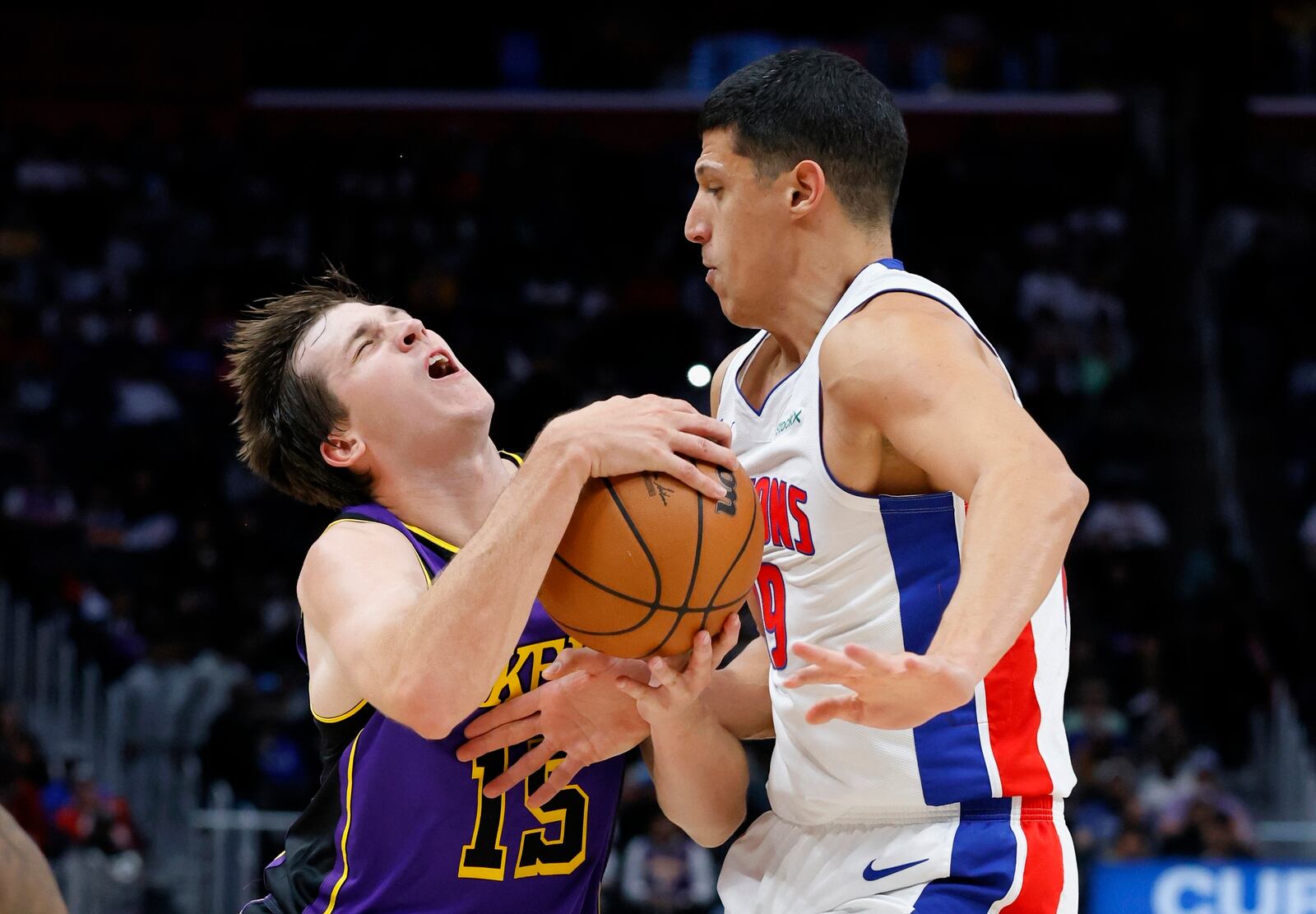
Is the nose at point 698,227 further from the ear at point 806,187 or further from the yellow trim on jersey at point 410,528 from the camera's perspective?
the yellow trim on jersey at point 410,528

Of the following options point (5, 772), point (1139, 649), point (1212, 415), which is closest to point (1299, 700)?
point (1139, 649)

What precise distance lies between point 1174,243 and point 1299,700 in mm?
6355

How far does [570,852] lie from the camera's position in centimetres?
320

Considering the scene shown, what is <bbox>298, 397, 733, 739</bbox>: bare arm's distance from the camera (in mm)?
2600

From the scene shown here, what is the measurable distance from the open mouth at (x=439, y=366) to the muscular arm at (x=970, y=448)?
Answer: 37.2 inches

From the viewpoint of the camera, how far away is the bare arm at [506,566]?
2.60 meters

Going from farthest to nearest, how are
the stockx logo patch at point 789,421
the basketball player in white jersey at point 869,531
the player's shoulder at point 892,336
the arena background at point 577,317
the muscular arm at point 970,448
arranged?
the arena background at point 577,317, the stockx logo patch at point 789,421, the player's shoulder at point 892,336, the basketball player in white jersey at point 869,531, the muscular arm at point 970,448

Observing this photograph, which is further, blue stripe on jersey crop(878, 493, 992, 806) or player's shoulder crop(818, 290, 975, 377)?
blue stripe on jersey crop(878, 493, 992, 806)

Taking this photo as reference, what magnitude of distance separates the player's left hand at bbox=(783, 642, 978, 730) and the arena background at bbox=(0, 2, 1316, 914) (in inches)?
201

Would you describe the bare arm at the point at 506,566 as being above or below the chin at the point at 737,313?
below

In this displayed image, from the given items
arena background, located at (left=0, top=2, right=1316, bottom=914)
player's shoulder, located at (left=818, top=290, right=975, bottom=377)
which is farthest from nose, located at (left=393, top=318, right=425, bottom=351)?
arena background, located at (left=0, top=2, right=1316, bottom=914)

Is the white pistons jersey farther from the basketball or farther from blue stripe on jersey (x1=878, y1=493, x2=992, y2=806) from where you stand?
the basketball

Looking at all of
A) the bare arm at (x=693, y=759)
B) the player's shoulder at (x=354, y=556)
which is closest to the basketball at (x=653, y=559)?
the bare arm at (x=693, y=759)

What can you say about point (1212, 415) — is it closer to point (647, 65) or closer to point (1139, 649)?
point (1139, 649)
